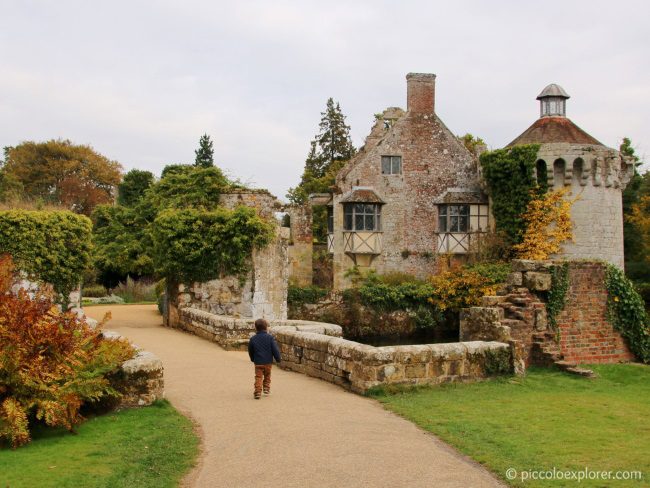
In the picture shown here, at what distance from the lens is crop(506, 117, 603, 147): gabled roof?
30703mm

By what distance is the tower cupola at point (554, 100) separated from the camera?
32.0m

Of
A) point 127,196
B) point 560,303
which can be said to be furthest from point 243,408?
point 127,196

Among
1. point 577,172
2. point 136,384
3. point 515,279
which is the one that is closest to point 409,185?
point 577,172

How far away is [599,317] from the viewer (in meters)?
14.9

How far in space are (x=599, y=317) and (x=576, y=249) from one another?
14.6 meters

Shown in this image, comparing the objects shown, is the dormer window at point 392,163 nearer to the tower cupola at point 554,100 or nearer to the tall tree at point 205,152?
the tower cupola at point 554,100

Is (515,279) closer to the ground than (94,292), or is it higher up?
higher up

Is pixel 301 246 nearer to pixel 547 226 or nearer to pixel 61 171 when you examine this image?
pixel 547 226

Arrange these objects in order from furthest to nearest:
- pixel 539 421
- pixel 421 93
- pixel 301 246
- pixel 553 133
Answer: pixel 421 93 → pixel 301 246 → pixel 553 133 → pixel 539 421

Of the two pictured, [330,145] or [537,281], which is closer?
[537,281]

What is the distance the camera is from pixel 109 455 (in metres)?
6.46

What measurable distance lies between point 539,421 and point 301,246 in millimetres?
25413

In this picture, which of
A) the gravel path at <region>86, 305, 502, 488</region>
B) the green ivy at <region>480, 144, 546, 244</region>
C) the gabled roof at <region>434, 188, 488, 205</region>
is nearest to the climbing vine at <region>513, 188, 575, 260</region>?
the green ivy at <region>480, 144, 546, 244</region>

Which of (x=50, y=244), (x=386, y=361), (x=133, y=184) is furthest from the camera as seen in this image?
(x=133, y=184)
